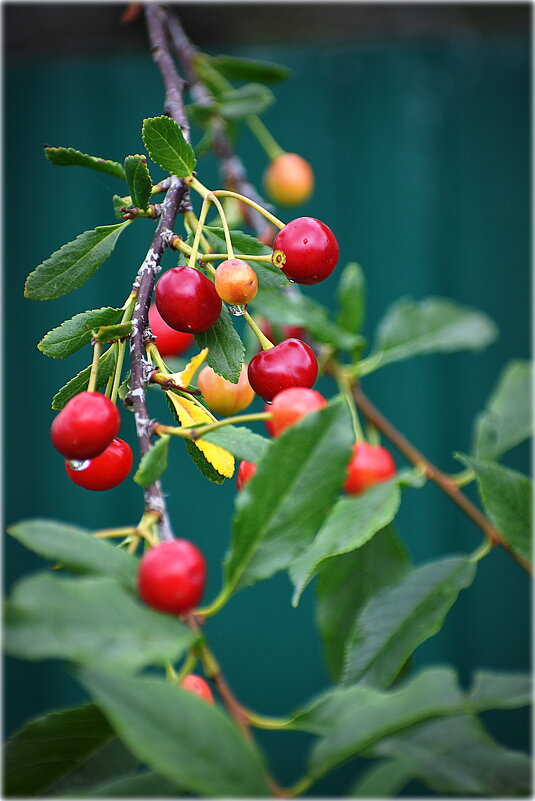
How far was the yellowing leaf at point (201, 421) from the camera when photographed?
16.4 inches

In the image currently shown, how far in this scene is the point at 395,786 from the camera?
29 cm

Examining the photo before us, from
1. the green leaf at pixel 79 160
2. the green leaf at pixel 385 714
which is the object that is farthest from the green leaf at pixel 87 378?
the green leaf at pixel 385 714

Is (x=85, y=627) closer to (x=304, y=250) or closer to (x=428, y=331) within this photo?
(x=304, y=250)

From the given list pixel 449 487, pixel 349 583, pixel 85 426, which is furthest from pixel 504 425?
pixel 85 426

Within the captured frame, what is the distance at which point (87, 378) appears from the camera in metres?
0.43

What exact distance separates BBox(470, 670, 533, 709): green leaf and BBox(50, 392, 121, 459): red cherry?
0.65ft

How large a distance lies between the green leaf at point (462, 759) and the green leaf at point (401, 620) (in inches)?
5.4

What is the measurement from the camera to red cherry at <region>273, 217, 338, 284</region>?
42cm

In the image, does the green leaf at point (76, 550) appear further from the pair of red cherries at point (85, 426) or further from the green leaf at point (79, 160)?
the green leaf at point (79, 160)

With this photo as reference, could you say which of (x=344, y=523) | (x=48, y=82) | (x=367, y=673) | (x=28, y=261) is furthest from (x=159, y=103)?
(x=367, y=673)

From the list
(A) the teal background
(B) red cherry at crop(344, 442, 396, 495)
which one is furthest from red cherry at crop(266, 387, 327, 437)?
(A) the teal background

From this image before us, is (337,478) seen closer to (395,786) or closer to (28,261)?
(395,786)

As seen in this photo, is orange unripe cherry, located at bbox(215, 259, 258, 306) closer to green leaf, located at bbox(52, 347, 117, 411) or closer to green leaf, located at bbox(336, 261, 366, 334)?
green leaf, located at bbox(52, 347, 117, 411)

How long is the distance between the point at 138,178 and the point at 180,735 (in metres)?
0.29
